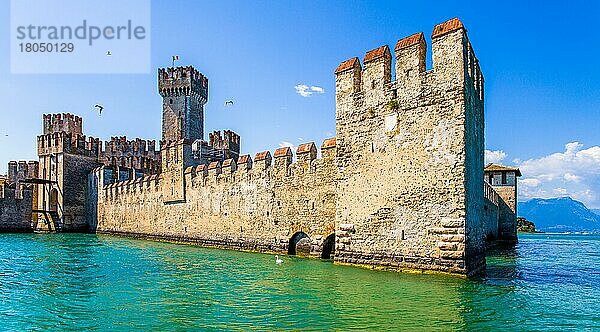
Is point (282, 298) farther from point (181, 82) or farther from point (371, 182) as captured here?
point (181, 82)

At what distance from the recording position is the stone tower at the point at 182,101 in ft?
179

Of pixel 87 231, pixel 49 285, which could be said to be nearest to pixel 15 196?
pixel 87 231

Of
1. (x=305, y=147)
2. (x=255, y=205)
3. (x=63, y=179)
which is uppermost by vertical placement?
(x=305, y=147)

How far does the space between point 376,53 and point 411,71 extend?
5.32 ft

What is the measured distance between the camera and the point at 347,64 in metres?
17.1

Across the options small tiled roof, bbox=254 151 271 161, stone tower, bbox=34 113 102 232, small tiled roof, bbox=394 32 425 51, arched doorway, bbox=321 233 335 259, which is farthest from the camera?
stone tower, bbox=34 113 102 232

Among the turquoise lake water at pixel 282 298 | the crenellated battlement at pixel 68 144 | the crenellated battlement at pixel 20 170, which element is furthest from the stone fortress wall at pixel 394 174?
the crenellated battlement at pixel 20 170

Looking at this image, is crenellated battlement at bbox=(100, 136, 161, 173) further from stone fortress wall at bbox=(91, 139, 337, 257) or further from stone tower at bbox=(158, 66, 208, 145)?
stone fortress wall at bbox=(91, 139, 337, 257)

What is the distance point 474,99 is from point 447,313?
26.1 feet

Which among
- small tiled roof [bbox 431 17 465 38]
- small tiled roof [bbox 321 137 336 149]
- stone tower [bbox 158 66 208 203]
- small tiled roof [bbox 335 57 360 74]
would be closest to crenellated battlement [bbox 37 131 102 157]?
stone tower [bbox 158 66 208 203]

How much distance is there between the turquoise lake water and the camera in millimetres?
8695

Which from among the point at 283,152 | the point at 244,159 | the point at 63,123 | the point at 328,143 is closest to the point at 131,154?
the point at 63,123

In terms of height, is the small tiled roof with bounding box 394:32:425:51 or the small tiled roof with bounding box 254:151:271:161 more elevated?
the small tiled roof with bounding box 394:32:425:51

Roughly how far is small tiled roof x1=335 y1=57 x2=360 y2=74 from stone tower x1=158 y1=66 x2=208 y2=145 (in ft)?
128
